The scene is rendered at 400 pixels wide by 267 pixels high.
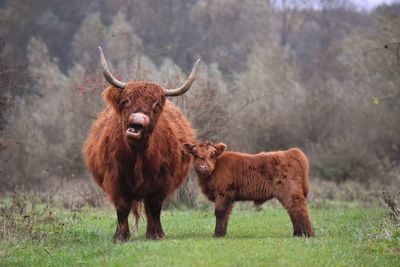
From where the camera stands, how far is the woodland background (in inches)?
883

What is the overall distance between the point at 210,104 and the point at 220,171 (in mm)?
8898

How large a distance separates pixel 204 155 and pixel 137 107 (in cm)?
181

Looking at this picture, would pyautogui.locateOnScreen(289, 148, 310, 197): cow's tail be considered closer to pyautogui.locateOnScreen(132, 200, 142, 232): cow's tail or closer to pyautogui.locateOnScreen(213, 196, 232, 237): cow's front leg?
pyautogui.locateOnScreen(213, 196, 232, 237): cow's front leg

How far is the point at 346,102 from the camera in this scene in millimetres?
30391

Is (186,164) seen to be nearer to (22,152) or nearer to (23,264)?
(23,264)

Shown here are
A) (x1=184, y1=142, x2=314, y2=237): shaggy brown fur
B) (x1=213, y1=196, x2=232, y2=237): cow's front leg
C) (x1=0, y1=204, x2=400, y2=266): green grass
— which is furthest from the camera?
(x1=213, y1=196, x2=232, y2=237): cow's front leg

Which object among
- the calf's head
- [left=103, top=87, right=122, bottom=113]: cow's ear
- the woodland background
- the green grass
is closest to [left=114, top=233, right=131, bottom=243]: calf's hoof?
the green grass

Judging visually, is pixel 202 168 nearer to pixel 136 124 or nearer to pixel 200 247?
pixel 136 124

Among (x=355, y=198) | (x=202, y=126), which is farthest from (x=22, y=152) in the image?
(x=355, y=198)

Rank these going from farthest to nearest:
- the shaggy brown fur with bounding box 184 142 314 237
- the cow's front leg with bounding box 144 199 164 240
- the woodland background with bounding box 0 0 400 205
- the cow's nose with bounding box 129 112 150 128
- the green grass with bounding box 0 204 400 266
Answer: the woodland background with bounding box 0 0 400 205
the cow's front leg with bounding box 144 199 164 240
the shaggy brown fur with bounding box 184 142 314 237
the cow's nose with bounding box 129 112 150 128
the green grass with bounding box 0 204 400 266

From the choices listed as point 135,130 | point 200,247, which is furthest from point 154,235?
point 135,130

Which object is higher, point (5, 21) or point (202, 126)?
point (5, 21)

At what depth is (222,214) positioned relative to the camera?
37.6ft

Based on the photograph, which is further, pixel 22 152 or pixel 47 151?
pixel 47 151
